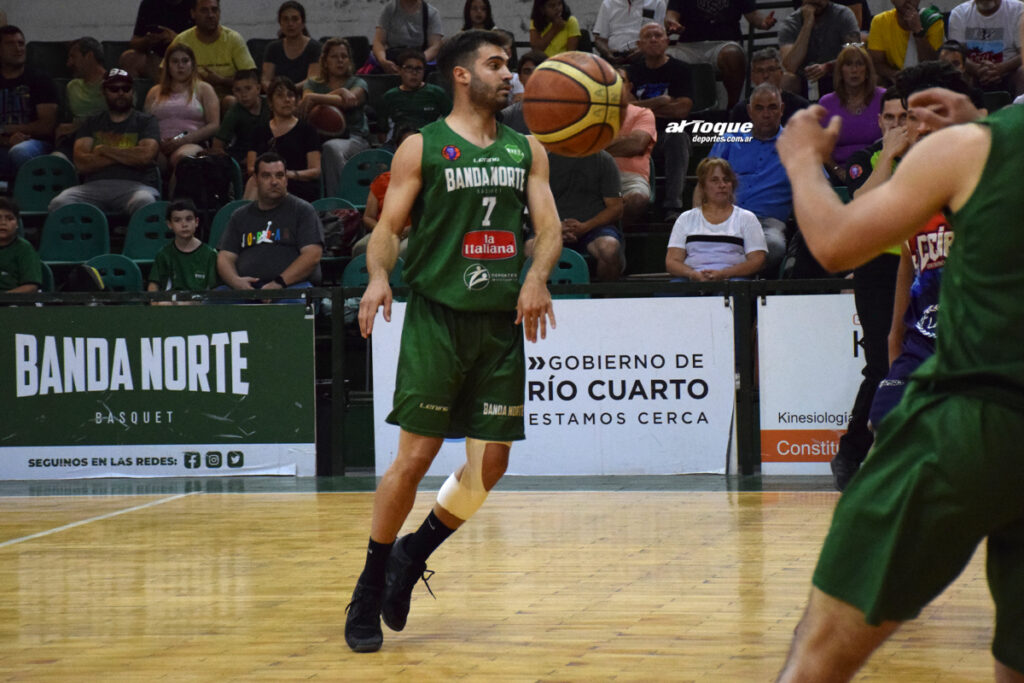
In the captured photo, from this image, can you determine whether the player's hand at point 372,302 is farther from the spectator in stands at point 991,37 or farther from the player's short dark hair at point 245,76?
the spectator in stands at point 991,37

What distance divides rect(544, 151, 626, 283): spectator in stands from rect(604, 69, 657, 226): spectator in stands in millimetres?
600

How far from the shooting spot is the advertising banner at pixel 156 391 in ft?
30.8

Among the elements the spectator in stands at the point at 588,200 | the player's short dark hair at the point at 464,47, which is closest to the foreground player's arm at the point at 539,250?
the player's short dark hair at the point at 464,47

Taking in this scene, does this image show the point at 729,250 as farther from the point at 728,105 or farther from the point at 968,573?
the point at 968,573

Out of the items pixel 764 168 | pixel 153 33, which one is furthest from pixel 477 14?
pixel 153 33

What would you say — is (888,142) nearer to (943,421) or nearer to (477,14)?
(943,421)

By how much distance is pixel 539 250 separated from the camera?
4602 millimetres

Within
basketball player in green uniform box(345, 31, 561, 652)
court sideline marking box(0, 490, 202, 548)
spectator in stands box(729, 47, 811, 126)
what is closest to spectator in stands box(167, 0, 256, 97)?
spectator in stands box(729, 47, 811, 126)

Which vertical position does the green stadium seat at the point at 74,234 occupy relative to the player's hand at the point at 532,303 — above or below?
above

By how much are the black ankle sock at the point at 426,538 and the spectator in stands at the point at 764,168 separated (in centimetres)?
607

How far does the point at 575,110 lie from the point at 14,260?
616 cm

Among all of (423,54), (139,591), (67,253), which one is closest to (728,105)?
(423,54)

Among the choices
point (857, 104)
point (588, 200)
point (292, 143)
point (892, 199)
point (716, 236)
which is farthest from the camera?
point (292, 143)

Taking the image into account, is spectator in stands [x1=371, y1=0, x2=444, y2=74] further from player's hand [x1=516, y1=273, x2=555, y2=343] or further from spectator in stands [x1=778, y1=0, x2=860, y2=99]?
player's hand [x1=516, y1=273, x2=555, y2=343]
